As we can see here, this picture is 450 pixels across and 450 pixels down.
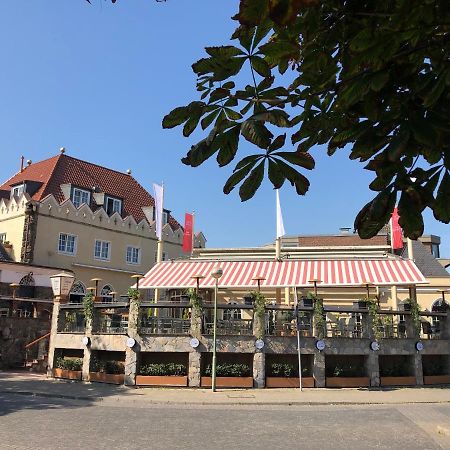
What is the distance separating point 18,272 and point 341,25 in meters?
29.9

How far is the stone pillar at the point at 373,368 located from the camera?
20047mm

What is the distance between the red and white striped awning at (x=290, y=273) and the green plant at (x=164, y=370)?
14.1 ft

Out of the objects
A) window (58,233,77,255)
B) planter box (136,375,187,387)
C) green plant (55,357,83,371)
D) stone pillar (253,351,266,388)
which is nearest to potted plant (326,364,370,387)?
stone pillar (253,351,266,388)

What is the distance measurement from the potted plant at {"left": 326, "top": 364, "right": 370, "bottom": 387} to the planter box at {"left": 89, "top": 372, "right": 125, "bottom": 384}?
7.95 metres

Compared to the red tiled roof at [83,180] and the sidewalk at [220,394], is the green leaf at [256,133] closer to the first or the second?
the sidewalk at [220,394]

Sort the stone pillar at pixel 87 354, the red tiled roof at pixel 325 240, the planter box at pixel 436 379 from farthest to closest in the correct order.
Result: 1. the red tiled roof at pixel 325 240
2. the planter box at pixel 436 379
3. the stone pillar at pixel 87 354

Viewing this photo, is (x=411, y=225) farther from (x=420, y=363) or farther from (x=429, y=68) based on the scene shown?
(x=420, y=363)

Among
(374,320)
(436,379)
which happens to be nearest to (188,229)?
(374,320)

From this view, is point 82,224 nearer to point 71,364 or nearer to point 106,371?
point 71,364

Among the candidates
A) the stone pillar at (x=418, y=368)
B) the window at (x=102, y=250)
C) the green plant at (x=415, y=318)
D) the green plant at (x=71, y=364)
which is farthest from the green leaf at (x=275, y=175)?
the window at (x=102, y=250)

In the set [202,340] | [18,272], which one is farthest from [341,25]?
[18,272]

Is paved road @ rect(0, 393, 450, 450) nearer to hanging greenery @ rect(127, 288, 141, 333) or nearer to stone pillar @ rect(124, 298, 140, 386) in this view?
→ stone pillar @ rect(124, 298, 140, 386)

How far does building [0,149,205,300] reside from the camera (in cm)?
3195

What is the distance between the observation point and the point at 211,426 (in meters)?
11.3
